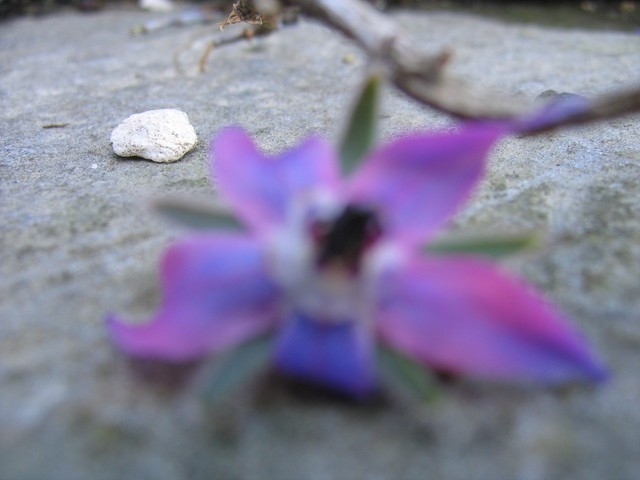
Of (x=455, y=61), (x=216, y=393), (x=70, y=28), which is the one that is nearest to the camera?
(x=216, y=393)

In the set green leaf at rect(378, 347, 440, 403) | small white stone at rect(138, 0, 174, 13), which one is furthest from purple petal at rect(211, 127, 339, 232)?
small white stone at rect(138, 0, 174, 13)

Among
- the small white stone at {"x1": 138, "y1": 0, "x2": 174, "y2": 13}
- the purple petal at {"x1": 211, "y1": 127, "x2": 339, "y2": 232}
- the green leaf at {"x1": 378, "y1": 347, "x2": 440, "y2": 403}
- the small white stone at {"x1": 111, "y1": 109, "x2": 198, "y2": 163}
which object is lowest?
the small white stone at {"x1": 138, "y1": 0, "x2": 174, "y2": 13}

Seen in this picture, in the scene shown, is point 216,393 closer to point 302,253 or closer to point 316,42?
point 302,253

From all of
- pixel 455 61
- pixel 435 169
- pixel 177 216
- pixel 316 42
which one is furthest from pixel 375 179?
pixel 316 42

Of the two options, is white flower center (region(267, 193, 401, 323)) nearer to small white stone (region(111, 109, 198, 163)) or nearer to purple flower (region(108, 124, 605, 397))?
purple flower (region(108, 124, 605, 397))

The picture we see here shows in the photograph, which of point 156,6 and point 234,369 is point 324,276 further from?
point 156,6

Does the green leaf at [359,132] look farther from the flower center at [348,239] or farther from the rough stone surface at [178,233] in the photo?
the rough stone surface at [178,233]
